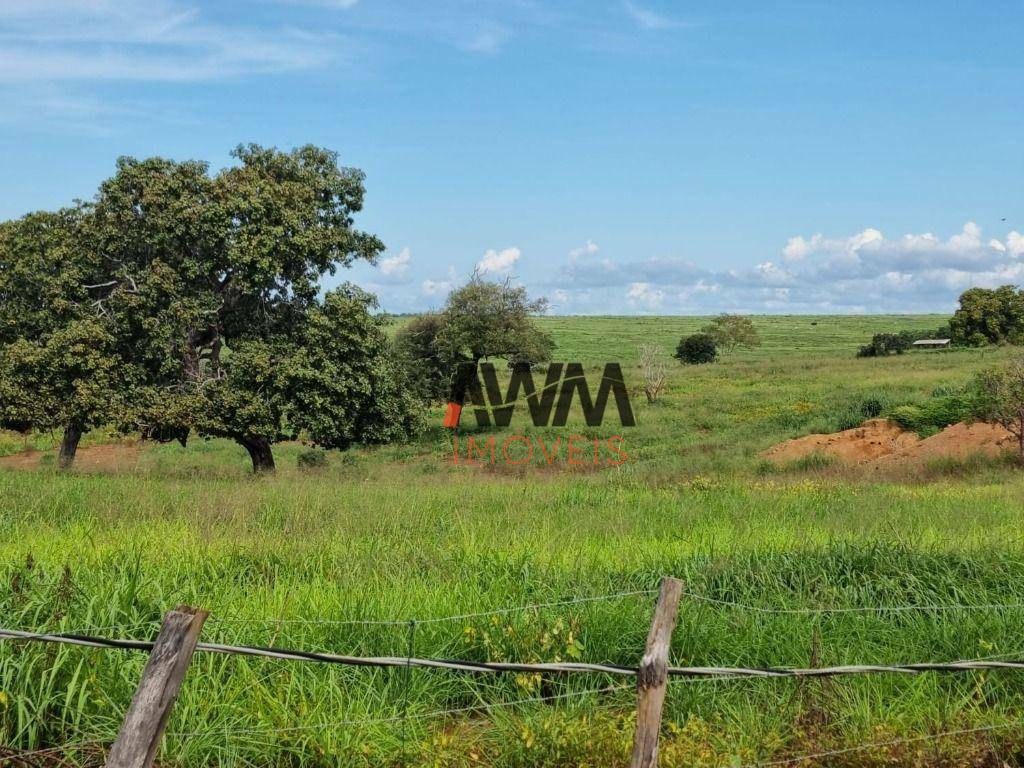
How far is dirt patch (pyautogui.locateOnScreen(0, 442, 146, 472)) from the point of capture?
34.2m

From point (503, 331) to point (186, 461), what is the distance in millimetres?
16402

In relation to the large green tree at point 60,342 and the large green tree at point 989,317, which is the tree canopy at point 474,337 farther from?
the large green tree at point 989,317

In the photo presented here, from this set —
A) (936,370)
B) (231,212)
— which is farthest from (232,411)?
(936,370)

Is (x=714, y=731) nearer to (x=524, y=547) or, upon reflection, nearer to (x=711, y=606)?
(x=711, y=606)

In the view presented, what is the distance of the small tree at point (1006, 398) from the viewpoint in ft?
78.0

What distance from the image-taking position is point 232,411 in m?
22.6

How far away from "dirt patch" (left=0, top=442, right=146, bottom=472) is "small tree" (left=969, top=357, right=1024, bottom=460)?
3077 cm

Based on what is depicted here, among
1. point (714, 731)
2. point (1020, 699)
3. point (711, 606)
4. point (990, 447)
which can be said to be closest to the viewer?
point (714, 731)

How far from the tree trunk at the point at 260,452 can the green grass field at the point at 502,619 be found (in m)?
11.4

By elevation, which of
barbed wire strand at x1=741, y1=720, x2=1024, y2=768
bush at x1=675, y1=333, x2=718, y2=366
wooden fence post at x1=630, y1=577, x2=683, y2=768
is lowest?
barbed wire strand at x1=741, y1=720, x2=1024, y2=768

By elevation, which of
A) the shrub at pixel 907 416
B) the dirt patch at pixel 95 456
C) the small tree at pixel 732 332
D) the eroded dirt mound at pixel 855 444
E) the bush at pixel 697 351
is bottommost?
the dirt patch at pixel 95 456

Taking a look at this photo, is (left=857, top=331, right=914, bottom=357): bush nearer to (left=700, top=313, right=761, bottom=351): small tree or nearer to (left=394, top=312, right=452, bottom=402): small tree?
(left=700, top=313, right=761, bottom=351): small tree

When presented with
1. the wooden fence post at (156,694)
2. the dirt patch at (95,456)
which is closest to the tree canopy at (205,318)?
the dirt patch at (95,456)

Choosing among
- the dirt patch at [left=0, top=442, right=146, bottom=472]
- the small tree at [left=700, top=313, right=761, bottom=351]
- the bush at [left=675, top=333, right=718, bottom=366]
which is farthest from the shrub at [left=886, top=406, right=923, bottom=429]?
the small tree at [left=700, top=313, right=761, bottom=351]
